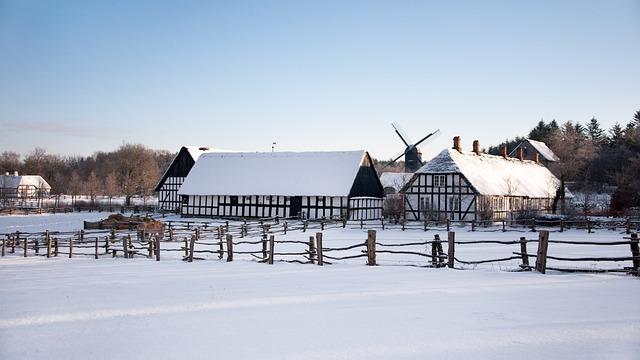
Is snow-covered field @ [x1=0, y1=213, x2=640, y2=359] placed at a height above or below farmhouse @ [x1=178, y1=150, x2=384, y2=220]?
below

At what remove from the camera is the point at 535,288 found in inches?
470

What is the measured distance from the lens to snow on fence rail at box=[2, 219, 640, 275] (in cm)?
1466

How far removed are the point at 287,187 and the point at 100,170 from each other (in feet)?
260

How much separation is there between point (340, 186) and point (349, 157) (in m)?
4.12

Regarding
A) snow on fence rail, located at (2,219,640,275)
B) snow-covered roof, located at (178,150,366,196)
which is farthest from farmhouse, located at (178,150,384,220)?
snow on fence rail, located at (2,219,640,275)

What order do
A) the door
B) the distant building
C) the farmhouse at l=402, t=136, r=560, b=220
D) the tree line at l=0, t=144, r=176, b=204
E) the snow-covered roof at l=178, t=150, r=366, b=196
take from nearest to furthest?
the farmhouse at l=402, t=136, r=560, b=220 → the snow-covered roof at l=178, t=150, r=366, b=196 → the door → the distant building → the tree line at l=0, t=144, r=176, b=204

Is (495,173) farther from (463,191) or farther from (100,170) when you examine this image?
(100,170)

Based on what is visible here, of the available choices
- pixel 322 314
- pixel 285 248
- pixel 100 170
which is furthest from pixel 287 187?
pixel 100 170

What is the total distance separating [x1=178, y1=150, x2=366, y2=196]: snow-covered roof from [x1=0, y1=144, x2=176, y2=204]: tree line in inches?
932

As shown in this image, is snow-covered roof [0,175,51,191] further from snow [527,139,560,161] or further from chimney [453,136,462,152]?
snow [527,139,560,161]

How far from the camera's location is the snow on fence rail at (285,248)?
1466 cm

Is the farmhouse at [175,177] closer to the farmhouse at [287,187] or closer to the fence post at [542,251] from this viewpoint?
the farmhouse at [287,187]

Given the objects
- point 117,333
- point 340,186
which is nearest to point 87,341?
point 117,333

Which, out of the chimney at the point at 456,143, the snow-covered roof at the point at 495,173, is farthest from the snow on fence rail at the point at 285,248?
the chimney at the point at 456,143
